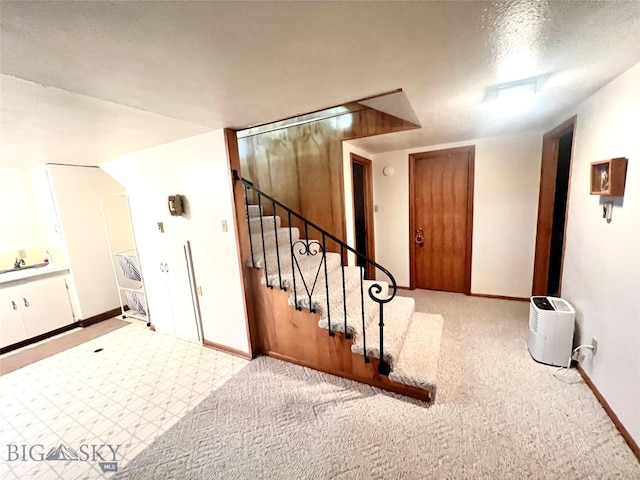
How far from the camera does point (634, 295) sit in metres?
1.44

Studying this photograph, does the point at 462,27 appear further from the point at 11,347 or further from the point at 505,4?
the point at 11,347

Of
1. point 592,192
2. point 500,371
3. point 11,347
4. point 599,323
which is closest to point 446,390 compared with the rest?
point 500,371

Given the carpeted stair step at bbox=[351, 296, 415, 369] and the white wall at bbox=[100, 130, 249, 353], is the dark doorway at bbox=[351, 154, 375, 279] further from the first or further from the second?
the white wall at bbox=[100, 130, 249, 353]

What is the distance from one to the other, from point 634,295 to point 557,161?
84.3 inches

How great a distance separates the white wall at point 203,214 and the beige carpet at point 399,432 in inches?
27.4

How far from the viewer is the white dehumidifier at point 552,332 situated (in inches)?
81.4

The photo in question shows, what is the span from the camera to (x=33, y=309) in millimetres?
3174

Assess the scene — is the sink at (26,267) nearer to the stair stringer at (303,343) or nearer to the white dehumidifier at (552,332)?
the stair stringer at (303,343)

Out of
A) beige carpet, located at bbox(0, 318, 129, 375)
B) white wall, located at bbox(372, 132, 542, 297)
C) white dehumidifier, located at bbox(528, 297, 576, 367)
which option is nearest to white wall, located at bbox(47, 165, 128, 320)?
beige carpet, located at bbox(0, 318, 129, 375)

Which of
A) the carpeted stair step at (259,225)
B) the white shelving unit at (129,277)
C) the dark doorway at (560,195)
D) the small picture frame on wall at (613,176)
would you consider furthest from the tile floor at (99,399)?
the dark doorway at (560,195)

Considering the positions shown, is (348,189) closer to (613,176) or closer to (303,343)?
(303,343)

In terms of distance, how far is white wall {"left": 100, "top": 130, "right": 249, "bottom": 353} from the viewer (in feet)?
7.69

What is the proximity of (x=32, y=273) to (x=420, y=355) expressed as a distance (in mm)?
4571

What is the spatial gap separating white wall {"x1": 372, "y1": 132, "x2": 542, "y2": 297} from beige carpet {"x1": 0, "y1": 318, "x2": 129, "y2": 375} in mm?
4534
